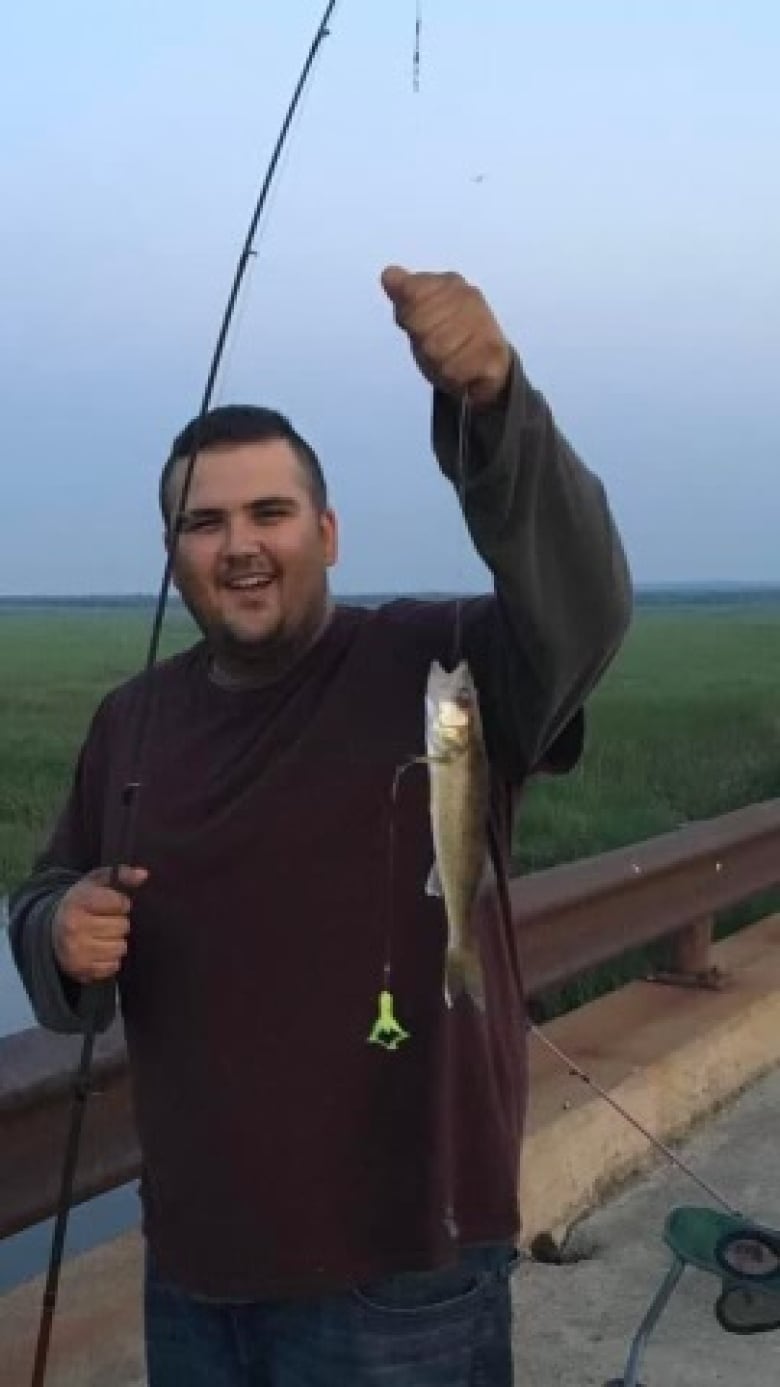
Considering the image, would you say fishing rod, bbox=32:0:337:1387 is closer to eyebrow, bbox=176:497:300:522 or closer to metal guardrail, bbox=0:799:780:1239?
eyebrow, bbox=176:497:300:522

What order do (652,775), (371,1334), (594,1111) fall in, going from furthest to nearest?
(652,775), (594,1111), (371,1334)

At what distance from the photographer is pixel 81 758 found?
2967 mm

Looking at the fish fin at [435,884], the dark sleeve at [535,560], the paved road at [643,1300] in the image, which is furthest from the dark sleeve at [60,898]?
the paved road at [643,1300]

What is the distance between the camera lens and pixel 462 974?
2465 mm

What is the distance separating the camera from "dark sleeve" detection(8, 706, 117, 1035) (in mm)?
2748

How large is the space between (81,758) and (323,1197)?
78cm

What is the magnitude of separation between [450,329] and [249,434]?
1.56 ft

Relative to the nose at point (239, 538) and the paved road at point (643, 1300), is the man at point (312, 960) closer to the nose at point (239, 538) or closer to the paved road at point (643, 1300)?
the nose at point (239, 538)

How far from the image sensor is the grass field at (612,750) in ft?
46.3

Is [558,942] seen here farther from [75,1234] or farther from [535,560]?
[535,560]

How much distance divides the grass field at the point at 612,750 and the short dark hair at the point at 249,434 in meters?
0.49

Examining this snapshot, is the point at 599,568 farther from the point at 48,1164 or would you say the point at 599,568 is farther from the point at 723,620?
the point at 723,620

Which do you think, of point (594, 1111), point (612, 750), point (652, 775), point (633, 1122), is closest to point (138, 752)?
point (633, 1122)

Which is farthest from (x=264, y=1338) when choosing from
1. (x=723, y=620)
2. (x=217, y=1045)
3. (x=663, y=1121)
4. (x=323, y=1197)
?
(x=723, y=620)
